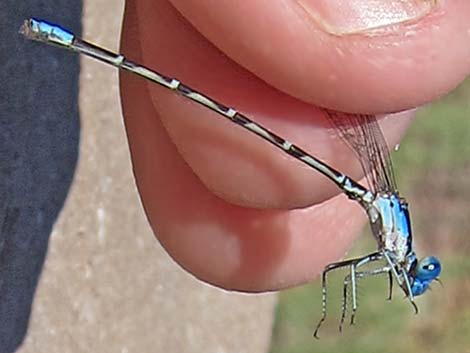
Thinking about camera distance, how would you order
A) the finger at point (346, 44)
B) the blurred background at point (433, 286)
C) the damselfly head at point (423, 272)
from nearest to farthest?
the finger at point (346, 44) → the damselfly head at point (423, 272) → the blurred background at point (433, 286)

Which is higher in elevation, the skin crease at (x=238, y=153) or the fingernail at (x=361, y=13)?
the fingernail at (x=361, y=13)

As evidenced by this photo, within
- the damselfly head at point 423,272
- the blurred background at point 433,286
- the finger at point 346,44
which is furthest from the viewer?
the blurred background at point 433,286

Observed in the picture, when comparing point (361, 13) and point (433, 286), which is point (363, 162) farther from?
point (433, 286)

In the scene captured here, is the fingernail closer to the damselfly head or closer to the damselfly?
the damselfly

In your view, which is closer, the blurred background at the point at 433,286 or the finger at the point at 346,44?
the finger at the point at 346,44

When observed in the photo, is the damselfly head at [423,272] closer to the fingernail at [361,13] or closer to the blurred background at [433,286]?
the fingernail at [361,13]

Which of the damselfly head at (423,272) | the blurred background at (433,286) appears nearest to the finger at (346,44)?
the damselfly head at (423,272)

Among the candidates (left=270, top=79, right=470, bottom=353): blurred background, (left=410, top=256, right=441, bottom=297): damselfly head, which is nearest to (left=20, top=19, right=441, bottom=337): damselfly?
(left=410, top=256, right=441, bottom=297): damselfly head
